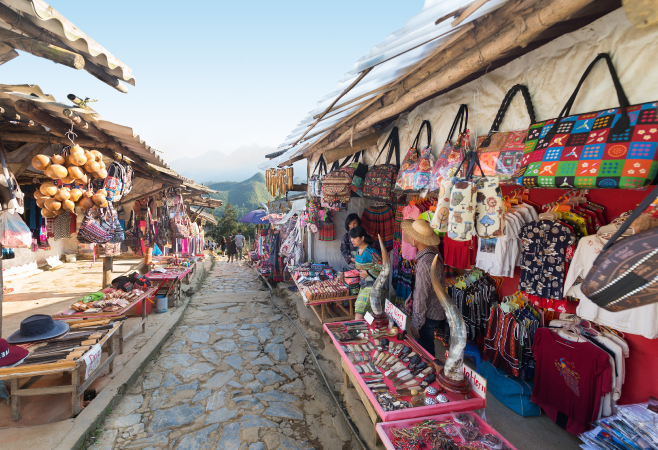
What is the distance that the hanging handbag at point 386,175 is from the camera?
4.20 meters

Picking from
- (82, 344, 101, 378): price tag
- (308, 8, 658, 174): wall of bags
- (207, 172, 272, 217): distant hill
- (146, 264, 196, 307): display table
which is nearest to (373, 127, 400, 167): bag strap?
(308, 8, 658, 174): wall of bags

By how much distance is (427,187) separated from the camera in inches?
127

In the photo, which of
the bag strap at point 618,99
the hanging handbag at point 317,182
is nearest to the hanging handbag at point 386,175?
the hanging handbag at point 317,182

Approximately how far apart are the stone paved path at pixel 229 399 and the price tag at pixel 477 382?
1.68 m

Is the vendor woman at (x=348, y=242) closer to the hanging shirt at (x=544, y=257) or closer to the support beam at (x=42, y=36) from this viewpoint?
the hanging shirt at (x=544, y=257)

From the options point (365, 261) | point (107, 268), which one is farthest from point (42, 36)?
point (107, 268)

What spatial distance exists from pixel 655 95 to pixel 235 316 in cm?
791

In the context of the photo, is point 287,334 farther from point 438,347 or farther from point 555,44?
point 555,44

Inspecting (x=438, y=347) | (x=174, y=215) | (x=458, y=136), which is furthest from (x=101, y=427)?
(x=174, y=215)

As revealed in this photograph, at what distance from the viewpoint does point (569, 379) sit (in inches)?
110

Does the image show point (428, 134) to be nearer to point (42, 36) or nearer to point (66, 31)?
point (66, 31)

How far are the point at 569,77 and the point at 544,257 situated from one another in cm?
169

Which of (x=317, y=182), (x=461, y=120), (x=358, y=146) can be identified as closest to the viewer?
(x=461, y=120)

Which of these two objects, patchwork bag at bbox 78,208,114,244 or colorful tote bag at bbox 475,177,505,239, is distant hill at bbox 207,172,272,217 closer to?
patchwork bag at bbox 78,208,114,244
